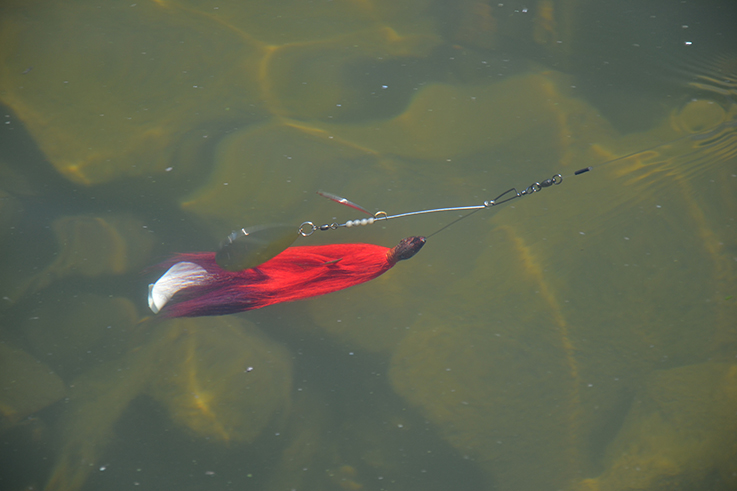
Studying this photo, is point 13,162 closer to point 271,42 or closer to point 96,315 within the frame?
point 96,315

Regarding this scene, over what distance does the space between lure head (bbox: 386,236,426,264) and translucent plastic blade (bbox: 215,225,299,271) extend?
1.56 ft

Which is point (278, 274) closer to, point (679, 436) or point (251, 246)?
point (251, 246)

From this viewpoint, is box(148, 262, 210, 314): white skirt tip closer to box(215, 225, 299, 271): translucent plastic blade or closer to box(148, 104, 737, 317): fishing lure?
Result: box(148, 104, 737, 317): fishing lure

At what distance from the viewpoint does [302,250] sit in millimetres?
2219

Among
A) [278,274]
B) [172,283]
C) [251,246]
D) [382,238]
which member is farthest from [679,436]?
[172,283]

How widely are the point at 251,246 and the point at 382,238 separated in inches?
24.6

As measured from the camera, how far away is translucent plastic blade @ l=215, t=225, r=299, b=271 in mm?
2010

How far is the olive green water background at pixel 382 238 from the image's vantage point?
2.07 meters

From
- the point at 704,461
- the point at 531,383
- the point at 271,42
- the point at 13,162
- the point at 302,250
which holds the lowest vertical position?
the point at 704,461

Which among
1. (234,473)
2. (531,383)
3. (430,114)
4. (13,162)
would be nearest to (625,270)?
(531,383)

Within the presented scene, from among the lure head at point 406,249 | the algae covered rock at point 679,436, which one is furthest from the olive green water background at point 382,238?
the lure head at point 406,249

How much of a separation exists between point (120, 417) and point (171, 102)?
160 cm

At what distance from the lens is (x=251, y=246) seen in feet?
6.62

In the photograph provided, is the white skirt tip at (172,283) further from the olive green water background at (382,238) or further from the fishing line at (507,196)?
the fishing line at (507,196)
